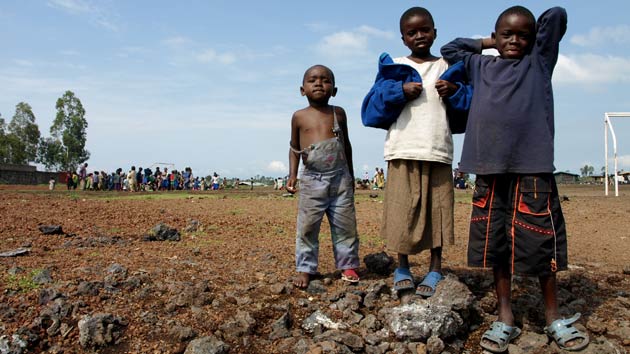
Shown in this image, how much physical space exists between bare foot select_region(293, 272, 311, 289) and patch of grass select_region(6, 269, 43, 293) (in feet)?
5.68

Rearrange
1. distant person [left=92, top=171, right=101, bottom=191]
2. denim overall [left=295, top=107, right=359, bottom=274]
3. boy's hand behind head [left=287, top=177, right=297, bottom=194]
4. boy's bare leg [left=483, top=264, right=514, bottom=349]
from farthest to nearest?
1. distant person [left=92, top=171, right=101, bottom=191]
2. boy's hand behind head [left=287, top=177, right=297, bottom=194]
3. denim overall [left=295, top=107, right=359, bottom=274]
4. boy's bare leg [left=483, top=264, right=514, bottom=349]

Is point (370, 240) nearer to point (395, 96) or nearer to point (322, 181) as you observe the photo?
point (322, 181)

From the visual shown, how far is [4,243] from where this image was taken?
18.0ft

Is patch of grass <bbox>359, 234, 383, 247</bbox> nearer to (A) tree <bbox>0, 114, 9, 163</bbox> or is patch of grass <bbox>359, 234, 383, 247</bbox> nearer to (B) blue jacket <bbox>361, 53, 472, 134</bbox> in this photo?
(B) blue jacket <bbox>361, 53, 472, 134</bbox>

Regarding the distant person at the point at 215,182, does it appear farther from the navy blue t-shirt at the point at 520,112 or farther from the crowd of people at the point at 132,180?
the navy blue t-shirt at the point at 520,112

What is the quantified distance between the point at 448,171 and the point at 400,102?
0.59 metres

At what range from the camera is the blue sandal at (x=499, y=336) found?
282cm

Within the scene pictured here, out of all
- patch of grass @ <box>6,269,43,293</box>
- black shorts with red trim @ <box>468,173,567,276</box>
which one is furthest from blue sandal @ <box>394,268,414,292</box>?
patch of grass @ <box>6,269,43,293</box>

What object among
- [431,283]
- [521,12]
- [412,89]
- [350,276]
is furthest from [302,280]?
[521,12]

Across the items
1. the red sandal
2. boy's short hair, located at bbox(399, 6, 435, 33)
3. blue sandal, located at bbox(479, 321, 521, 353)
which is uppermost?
boy's short hair, located at bbox(399, 6, 435, 33)

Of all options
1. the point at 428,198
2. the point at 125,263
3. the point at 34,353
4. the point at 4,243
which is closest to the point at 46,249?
the point at 4,243

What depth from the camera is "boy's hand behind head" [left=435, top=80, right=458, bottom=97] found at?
10.7 feet

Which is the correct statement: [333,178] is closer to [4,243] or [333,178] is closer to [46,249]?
[46,249]

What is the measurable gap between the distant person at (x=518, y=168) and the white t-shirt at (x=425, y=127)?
284 mm
